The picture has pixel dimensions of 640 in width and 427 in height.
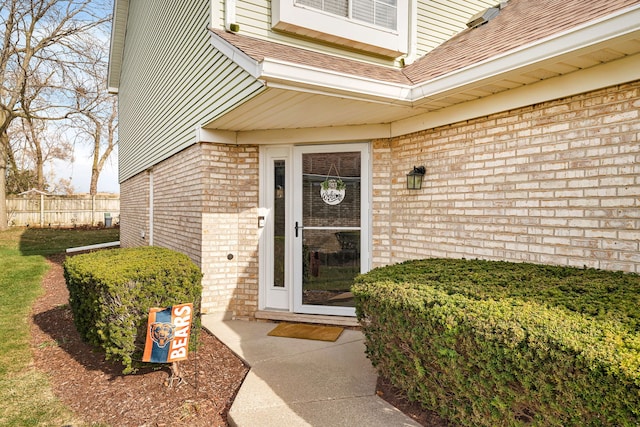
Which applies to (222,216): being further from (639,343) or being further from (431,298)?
(639,343)

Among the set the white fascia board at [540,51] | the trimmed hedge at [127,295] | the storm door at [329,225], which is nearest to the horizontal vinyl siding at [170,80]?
the storm door at [329,225]

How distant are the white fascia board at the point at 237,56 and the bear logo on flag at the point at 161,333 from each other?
228cm

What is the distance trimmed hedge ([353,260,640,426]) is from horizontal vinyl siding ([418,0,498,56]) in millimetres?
4099

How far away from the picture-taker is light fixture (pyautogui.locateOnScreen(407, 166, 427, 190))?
16.4 ft

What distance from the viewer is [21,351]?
473 centimetres

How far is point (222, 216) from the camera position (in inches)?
228

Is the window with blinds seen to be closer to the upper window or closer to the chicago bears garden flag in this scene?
the upper window

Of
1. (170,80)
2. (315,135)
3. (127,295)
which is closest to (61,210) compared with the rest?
(170,80)

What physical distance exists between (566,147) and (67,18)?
777 inches

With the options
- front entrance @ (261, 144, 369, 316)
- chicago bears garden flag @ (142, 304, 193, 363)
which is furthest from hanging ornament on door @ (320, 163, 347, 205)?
chicago bears garden flag @ (142, 304, 193, 363)

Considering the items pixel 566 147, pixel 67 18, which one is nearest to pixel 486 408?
pixel 566 147

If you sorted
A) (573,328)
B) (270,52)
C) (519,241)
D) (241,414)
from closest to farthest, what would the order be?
(573,328) → (241,414) → (519,241) → (270,52)

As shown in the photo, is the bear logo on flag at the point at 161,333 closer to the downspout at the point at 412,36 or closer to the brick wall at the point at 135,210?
the downspout at the point at 412,36

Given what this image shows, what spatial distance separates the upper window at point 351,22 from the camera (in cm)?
513
